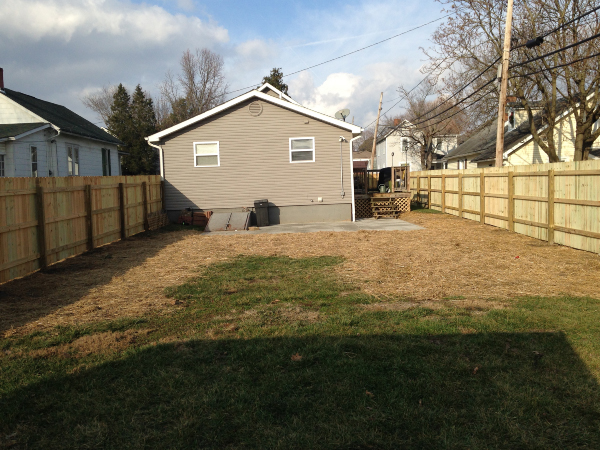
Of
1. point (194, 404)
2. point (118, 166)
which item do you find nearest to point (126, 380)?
point (194, 404)

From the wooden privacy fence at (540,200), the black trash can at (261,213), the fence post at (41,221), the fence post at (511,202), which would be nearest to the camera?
the fence post at (41,221)

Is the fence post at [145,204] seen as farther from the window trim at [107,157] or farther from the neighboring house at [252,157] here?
the window trim at [107,157]

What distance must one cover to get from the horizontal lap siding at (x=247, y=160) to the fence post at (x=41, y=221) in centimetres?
905

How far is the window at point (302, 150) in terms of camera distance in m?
18.0

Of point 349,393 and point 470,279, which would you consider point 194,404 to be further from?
point 470,279

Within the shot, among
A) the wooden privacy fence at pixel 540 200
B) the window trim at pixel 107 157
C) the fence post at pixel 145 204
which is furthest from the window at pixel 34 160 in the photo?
the wooden privacy fence at pixel 540 200

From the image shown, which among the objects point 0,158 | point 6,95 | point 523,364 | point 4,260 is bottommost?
point 523,364

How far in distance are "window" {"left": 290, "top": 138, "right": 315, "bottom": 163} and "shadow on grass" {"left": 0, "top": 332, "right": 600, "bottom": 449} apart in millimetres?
13714

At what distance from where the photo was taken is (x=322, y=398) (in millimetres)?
3596

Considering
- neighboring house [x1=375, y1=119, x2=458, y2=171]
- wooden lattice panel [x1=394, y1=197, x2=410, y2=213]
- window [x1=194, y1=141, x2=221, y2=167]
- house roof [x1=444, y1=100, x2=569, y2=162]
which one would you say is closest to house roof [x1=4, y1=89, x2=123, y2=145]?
window [x1=194, y1=141, x2=221, y2=167]

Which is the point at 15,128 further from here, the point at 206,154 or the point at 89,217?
the point at 89,217

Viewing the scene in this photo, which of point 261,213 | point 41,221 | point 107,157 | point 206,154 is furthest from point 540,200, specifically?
point 107,157

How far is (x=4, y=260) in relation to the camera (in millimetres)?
7609

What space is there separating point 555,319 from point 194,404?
13.6 feet
